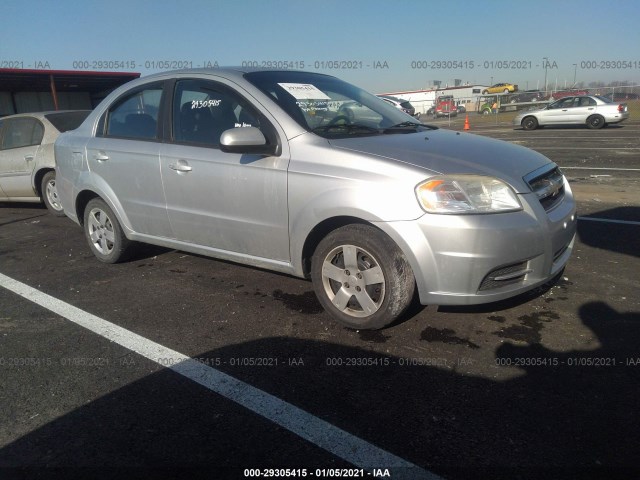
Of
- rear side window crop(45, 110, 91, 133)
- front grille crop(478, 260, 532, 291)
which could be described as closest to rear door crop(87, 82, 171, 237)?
front grille crop(478, 260, 532, 291)

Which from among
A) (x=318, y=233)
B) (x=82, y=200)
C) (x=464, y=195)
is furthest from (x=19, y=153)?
(x=464, y=195)

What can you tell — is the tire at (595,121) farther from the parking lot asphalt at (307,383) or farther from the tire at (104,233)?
the tire at (104,233)

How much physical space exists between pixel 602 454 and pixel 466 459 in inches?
22.4

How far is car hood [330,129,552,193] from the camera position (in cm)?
314

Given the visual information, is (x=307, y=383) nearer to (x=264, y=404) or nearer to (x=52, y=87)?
(x=264, y=404)

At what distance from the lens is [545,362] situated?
2889 millimetres

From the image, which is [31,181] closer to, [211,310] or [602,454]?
[211,310]

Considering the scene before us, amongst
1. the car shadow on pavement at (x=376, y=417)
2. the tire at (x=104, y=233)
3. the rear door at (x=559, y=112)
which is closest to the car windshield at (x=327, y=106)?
the car shadow on pavement at (x=376, y=417)

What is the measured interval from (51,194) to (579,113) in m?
19.7

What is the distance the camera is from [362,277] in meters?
3.30

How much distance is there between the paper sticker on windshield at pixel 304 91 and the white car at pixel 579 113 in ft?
63.8

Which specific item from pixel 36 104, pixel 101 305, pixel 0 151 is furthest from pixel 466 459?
pixel 36 104

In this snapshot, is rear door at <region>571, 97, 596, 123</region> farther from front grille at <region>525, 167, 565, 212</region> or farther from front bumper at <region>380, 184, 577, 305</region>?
front bumper at <region>380, 184, 577, 305</region>

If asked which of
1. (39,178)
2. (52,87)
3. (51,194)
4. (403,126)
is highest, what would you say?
(52,87)
